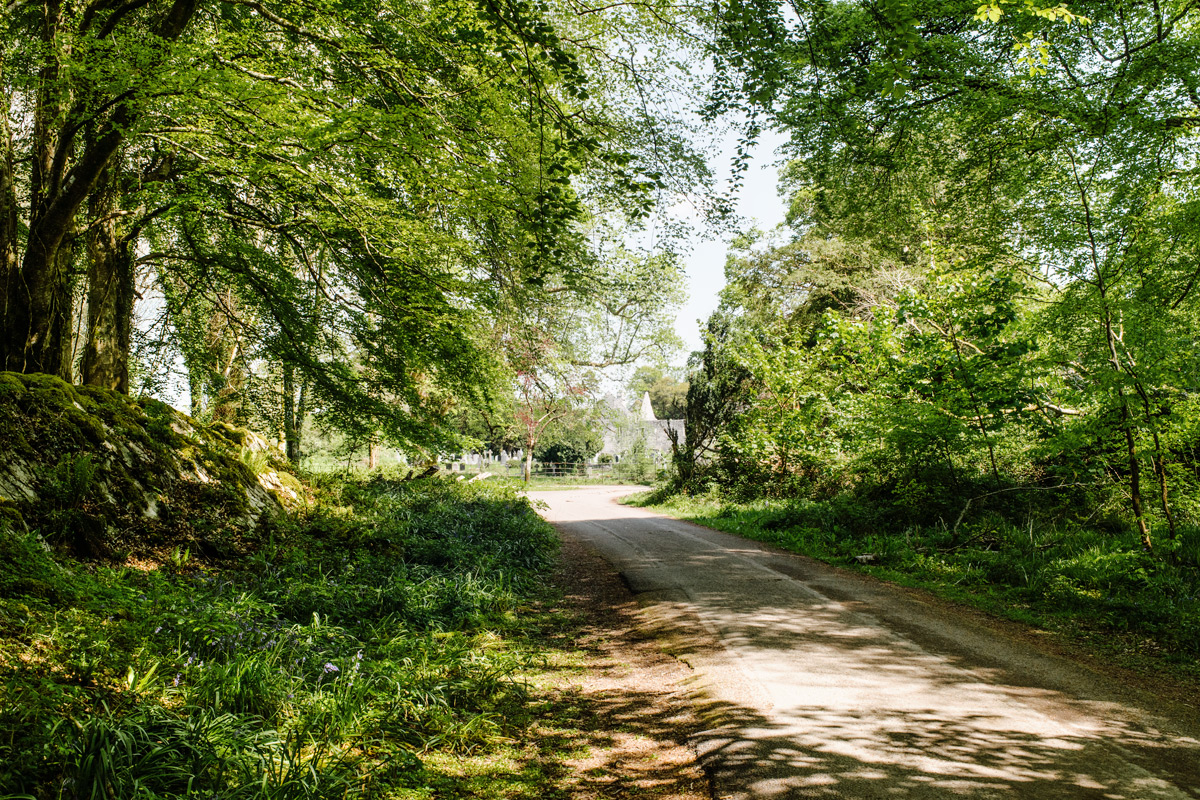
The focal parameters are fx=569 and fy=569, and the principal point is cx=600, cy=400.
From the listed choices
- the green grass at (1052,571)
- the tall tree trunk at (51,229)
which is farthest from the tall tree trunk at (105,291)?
the green grass at (1052,571)

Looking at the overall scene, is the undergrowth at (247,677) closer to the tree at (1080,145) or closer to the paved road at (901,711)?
the paved road at (901,711)

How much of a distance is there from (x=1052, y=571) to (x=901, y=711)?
187 inches

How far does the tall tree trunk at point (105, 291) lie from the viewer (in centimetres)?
801

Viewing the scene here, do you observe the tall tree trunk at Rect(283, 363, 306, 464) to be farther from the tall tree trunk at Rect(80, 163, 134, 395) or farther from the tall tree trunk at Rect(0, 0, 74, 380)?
the tall tree trunk at Rect(0, 0, 74, 380)

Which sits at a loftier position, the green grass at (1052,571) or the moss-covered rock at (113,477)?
the moss-covered rock at (113,477)

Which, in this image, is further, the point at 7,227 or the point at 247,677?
the point at 7,227

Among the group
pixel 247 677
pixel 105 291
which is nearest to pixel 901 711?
pixel 247 677

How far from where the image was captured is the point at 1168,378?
6375 millimetres

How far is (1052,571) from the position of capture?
711 centimetres

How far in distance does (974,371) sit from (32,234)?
13010 millimetres

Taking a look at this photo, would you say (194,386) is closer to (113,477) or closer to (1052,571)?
(113,477)

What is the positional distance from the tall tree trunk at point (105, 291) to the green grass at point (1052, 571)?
11.6 metres

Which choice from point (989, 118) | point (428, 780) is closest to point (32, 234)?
point (428, 780)

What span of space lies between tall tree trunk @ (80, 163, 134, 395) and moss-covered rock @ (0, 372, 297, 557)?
1.49m
